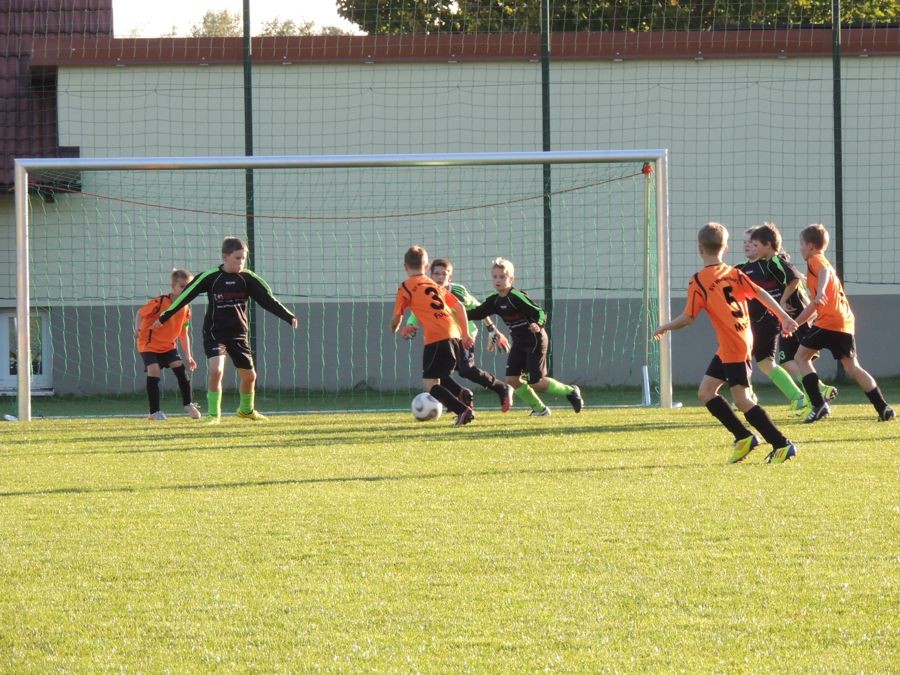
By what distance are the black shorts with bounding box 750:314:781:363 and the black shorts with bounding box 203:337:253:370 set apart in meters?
4.22

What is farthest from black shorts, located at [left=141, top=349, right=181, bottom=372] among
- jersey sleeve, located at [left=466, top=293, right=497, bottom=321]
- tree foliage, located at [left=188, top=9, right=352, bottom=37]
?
tree foliage, located at [left=188, top=9, right=352, bottom=37]

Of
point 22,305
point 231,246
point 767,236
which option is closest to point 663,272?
point 767,236

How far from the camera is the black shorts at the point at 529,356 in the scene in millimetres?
10992


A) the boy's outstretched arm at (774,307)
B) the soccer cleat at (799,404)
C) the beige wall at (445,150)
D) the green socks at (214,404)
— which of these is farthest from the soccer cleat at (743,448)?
the beige wall at (445,150)

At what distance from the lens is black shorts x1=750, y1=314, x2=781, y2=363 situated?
1004 centimetres

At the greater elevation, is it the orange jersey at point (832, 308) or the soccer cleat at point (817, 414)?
the orange jersey at point (832, 308)

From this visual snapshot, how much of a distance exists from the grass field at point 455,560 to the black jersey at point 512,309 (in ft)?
9.04

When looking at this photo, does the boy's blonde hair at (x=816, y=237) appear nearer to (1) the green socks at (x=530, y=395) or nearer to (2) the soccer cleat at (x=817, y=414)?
(2) the soccer cleat at (x=817, y=414)

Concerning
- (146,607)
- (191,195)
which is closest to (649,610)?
(146,607)

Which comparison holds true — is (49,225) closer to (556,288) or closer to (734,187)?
(556,288)

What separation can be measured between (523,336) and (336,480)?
455 centimetres

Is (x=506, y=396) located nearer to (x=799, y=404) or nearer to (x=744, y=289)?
(x=799, y=404)

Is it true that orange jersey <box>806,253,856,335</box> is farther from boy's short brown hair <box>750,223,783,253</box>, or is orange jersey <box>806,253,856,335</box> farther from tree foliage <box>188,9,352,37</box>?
tree foliage <box>188,9,352,37</box>

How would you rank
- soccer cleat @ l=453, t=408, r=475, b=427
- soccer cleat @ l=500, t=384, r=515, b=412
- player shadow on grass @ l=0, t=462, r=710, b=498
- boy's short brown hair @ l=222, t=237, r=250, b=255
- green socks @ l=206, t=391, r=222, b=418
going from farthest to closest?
soccer cleat @ l=500, t=384, r=515, b=412 → green socks @ l=206, t=391, r=222, b=418 → boy's short brown hair @ l=222, t=237, r=250, b=255 → soccer cleat @ l=453, t=408, r=475, b=427 → player shadow on grass @ l=0, t=462, r=710, b=498
